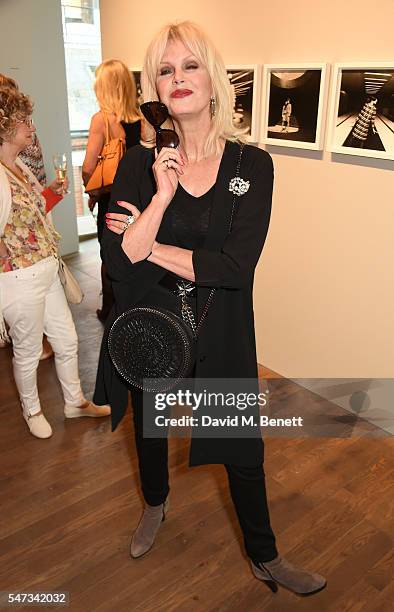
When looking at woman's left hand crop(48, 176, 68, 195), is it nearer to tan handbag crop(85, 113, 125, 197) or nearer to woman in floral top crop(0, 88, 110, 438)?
woman in floral top crop(0, 88, 110, 438)

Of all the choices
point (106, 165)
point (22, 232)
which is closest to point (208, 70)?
point (22, 232)

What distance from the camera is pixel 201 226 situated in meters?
1.60

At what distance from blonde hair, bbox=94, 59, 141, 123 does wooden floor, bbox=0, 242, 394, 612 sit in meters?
1.95

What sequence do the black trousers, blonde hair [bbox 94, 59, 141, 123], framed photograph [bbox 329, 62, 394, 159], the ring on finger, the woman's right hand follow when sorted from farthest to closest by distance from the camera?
1. blonde hair [bbox 94, 59, 141, 123]
2. framed photograph [bbox 329, 62, 394, 159]
3. the black trousers
4. the ring on finger
5. the woman's right hand

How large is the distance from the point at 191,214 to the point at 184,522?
136cm

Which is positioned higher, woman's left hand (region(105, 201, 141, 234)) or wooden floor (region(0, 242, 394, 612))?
woman's left hand (region(105, 201, 141, 234))

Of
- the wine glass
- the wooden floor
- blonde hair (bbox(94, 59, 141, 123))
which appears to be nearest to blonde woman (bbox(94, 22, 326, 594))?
the wooden floor

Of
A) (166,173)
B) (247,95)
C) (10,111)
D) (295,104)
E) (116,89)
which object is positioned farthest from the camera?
(116,89)

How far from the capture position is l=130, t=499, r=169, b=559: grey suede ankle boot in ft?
6.92

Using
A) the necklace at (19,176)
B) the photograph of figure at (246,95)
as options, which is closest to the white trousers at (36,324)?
the necklace at (19,176)

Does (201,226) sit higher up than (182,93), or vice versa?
(182,93)

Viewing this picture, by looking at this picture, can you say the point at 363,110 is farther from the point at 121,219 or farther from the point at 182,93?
the point at 121,219

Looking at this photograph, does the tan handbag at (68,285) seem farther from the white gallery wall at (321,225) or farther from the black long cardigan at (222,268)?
the white gallery wall at (321,225)

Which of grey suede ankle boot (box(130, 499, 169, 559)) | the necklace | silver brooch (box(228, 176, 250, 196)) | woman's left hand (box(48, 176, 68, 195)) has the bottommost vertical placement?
grey suede ankle boot (box(130, 499, 169, 559))
